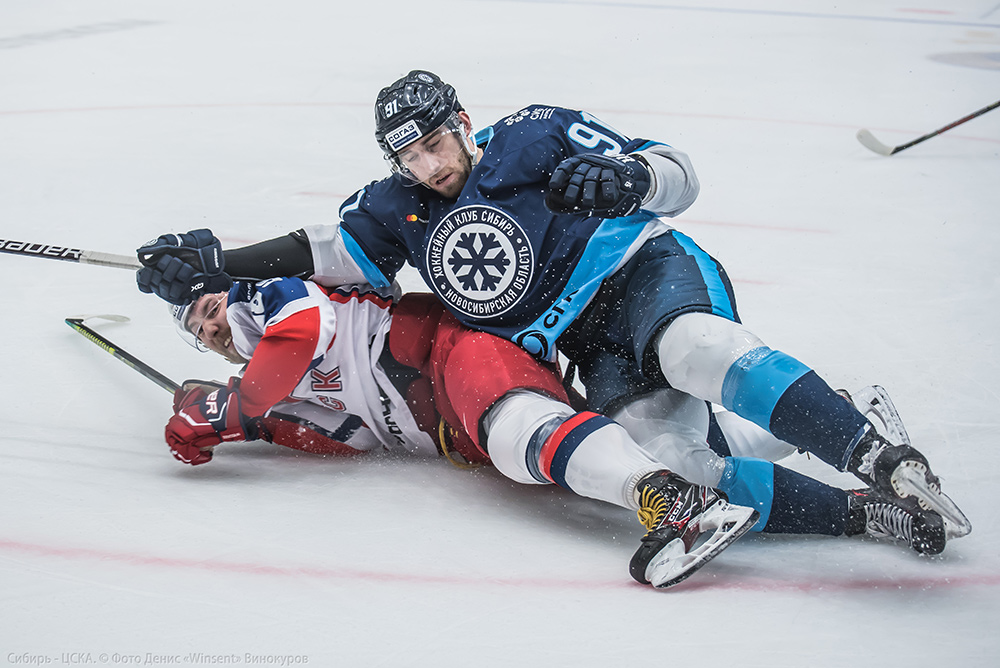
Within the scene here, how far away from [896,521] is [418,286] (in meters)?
1.87

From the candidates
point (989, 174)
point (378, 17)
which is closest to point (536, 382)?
point (989, 174)

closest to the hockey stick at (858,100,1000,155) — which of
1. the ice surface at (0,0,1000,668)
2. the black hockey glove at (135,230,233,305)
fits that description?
the ice surface at (0,0,1000,668)

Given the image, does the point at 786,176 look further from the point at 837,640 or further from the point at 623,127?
the point at 837,640

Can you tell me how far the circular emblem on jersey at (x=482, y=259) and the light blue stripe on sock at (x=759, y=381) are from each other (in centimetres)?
52

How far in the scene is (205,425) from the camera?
80.6 inches

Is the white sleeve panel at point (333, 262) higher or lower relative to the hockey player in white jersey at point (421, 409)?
higher

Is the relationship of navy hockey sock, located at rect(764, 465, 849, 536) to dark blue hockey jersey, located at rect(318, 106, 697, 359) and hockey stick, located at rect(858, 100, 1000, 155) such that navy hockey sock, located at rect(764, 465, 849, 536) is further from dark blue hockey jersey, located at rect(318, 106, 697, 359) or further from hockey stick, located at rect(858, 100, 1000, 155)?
hockey stick, located at rect(858, 100, 1000, 155)

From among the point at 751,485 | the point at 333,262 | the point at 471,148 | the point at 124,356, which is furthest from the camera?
the point at 124,356

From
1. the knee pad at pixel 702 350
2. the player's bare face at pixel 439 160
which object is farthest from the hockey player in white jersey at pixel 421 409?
the player's bare face at pixel 439 160

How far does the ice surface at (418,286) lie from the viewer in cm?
150

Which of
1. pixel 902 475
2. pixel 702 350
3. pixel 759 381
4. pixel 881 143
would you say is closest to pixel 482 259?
pixel 702 350

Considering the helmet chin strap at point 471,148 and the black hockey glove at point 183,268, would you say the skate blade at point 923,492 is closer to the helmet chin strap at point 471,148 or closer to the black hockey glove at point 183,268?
the helmet chin strap at point 471,148

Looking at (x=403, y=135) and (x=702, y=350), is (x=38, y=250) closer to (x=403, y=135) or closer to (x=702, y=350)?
(x=403, y=135)

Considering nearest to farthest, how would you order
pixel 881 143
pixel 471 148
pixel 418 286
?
1. pixel 471 148
2. pixel 418 286
3. pixel 881 143
